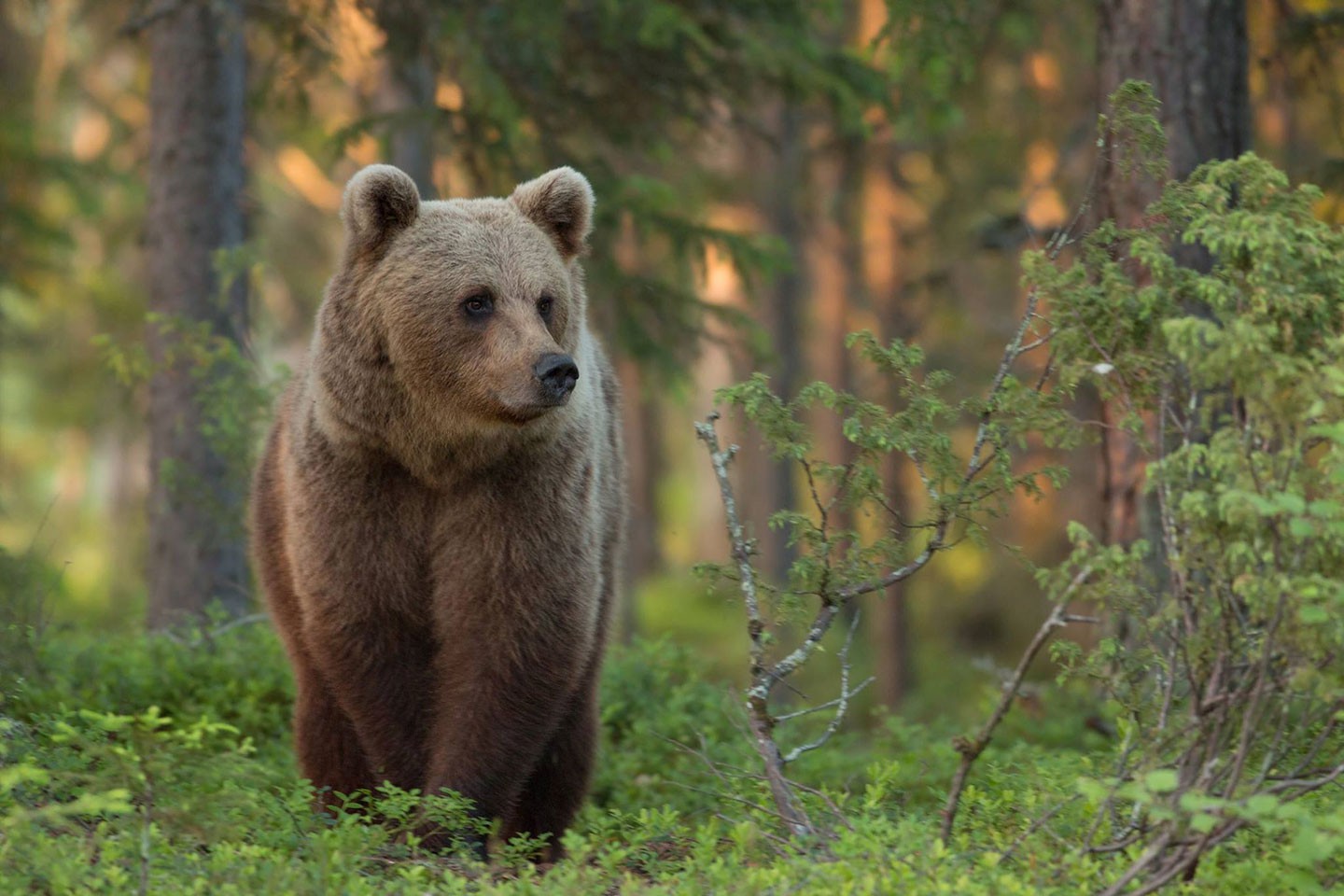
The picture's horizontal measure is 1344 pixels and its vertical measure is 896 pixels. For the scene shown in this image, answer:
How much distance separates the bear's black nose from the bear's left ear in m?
1.00

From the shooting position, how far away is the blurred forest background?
9289mm

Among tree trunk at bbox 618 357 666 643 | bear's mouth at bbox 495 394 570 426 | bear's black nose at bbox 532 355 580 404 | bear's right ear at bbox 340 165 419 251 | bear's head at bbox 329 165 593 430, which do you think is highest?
bear's right ear at bbox 340 165 419 251

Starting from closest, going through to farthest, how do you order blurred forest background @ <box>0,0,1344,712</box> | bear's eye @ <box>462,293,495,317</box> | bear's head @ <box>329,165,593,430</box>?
bear's head @ <box>329,165,593,430</box> < bear's eye @ <box>462,293,495,317</box> < blurred forest background @ <box>0,0,1344,712</box>

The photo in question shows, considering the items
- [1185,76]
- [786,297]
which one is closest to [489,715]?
[1185,76]

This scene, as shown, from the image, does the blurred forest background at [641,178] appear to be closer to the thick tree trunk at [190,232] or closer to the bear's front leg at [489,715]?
the thick tree trunk at [190,232]

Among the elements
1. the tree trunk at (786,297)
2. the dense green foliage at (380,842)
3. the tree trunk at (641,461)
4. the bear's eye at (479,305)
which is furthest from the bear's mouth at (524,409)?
the tree trunk at (641,461)

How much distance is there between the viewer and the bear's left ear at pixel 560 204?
6.09m

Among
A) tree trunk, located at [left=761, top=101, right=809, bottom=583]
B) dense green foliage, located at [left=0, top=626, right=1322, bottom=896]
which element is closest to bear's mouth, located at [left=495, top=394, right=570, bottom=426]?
dense green foliage, located at [left=0, top=626, right=1322, bottom=896]

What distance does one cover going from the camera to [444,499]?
221 inches

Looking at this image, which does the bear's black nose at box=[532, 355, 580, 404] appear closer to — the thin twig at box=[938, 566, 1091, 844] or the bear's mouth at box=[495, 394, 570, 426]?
the bear's mouth at box=[495, 394, 570, 426]

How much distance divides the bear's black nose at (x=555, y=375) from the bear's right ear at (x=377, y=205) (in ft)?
3.13

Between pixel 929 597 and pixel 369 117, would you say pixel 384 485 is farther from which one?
pixel 929 597

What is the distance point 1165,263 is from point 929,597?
1833 centimetres

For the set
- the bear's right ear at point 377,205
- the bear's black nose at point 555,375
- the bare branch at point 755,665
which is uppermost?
the bear's right ear at point 377,205
